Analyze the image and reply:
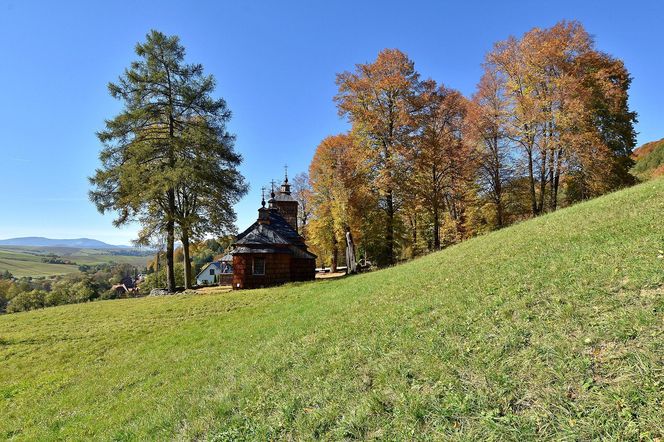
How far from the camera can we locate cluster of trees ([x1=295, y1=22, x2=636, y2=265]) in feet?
67.2

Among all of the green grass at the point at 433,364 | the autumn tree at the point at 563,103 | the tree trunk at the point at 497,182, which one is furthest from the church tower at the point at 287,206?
the green grass at the point at 433,364

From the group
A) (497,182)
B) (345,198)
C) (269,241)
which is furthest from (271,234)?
(497,182)

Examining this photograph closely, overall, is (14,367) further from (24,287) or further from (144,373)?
(24,287)

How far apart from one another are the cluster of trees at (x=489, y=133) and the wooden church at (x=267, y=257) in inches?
174

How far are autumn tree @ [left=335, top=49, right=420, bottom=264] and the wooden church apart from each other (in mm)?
9301

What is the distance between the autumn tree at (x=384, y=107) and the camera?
23.0 metres

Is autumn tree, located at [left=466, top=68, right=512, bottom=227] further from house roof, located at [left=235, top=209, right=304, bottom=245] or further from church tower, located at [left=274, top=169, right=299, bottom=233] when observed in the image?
church tower, located at [left=274, top=169, right=299, bottom=233]

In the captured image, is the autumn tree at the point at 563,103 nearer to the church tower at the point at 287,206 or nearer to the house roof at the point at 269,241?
the house roof at the point at 269,241

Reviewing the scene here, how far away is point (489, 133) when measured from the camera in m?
24.0

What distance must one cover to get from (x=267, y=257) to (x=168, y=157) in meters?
10.9

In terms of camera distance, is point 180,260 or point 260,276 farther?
point 180,260

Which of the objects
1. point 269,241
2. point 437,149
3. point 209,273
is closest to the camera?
point 437,149

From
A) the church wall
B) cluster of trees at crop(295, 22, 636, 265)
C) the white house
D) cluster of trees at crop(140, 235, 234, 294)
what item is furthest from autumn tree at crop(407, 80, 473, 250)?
the white house

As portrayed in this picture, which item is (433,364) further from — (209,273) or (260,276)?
(209,273)
